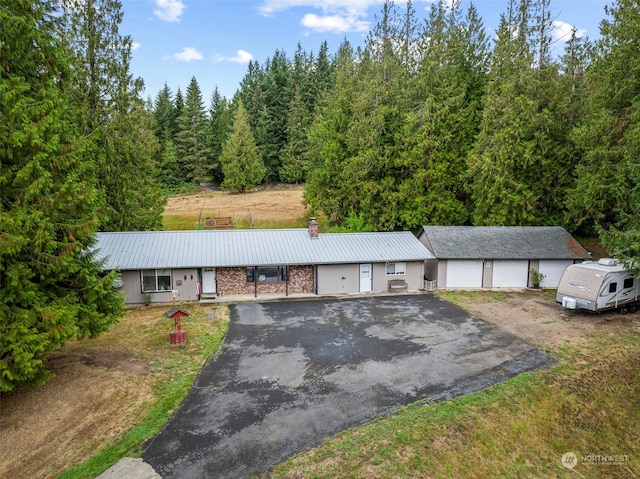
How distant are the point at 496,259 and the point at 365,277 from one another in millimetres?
7640

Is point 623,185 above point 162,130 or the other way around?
the other way around

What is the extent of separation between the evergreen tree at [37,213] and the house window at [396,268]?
15043 millimetres

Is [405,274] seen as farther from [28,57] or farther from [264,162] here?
[264,162]

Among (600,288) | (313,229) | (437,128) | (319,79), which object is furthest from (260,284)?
(319,79)

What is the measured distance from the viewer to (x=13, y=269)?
948cm

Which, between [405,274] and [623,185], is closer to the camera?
[623,185]

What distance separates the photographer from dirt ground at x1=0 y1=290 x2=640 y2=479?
28.2 feet

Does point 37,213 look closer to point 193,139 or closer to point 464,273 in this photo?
point 464,273

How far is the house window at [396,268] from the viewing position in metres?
22.9

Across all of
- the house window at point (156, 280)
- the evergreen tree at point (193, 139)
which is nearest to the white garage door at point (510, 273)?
the house window at point (156, 280)

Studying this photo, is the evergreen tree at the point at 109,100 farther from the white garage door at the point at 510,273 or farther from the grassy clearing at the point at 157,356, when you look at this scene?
the white garage door at the point at 510,273

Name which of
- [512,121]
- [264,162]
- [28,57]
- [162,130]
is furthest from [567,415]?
[162,130]

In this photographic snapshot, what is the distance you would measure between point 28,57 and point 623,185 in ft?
→ 84.8

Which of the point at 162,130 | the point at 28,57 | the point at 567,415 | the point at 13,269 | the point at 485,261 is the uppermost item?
the point at 162,130
